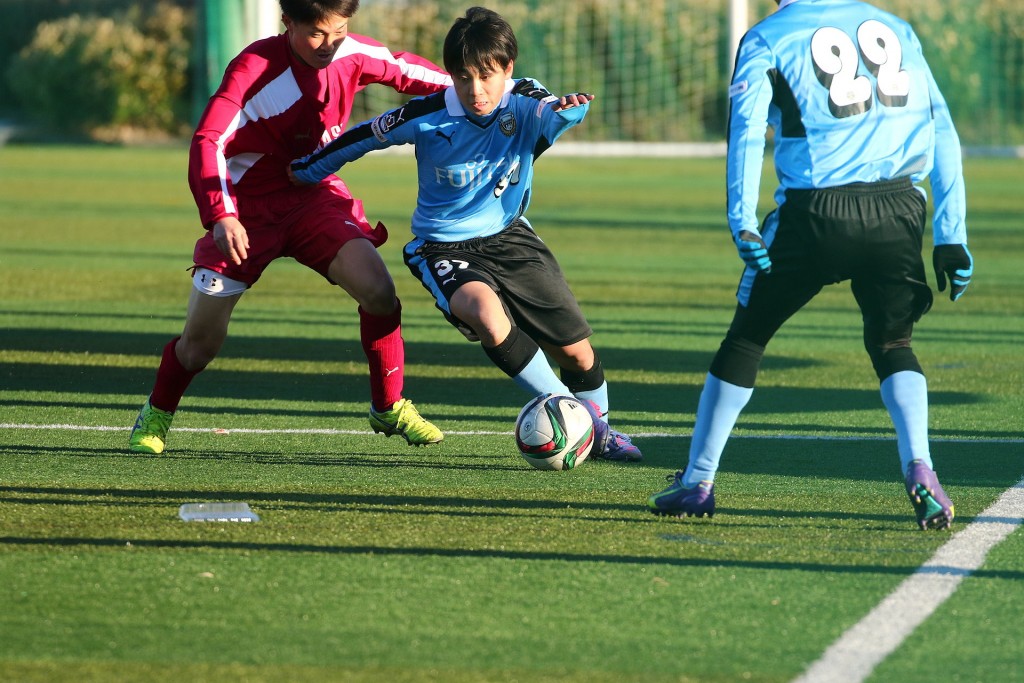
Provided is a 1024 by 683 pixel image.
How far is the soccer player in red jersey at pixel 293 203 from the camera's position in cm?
592

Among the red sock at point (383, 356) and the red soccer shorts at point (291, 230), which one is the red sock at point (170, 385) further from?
the red sock at point (383, 356)

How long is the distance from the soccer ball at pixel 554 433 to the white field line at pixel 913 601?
141 centimetres

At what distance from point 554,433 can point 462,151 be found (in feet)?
3.73

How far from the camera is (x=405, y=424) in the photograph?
6.18 meters

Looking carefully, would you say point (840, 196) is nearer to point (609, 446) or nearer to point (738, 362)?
point (738, 362)

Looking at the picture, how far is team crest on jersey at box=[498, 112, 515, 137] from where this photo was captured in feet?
18.9

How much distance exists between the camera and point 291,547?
4512 millimetres

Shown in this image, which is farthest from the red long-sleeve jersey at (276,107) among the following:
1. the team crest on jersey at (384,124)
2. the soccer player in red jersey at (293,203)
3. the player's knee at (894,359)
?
the player's knee at (894,359)

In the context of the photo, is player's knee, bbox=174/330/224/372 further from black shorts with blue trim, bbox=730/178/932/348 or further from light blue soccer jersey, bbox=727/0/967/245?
light blue soccer jersey, bbox=727/0/967/245

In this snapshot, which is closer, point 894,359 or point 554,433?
point 894,359

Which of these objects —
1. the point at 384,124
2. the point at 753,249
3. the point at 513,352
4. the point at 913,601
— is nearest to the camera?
the point at 913,601

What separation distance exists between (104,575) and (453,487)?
1520 millimetres

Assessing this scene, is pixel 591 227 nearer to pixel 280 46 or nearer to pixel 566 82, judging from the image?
pixel 280 46

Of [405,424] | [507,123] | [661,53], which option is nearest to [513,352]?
[405,424]
